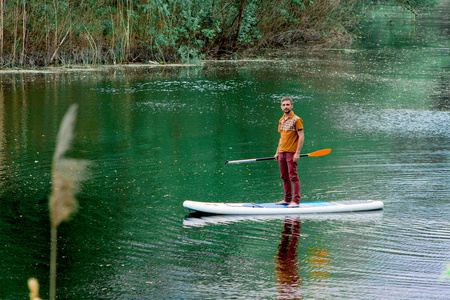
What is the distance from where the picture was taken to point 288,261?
5.33 meters

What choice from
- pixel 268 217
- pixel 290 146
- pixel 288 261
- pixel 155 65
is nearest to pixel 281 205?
pixel 268 217

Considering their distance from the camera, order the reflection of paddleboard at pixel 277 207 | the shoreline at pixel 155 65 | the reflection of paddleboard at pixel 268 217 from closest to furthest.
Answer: the reflection of paddleboard at pixel 268 217 → the reflection of paddleboard at pixel 277 207 → the shoreline at pixel 155 65

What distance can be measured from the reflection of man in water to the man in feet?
1.51

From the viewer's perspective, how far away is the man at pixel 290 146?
22.4 ft

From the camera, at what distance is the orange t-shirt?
22.5 feet

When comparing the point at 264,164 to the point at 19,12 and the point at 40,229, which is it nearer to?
the point at 40,229

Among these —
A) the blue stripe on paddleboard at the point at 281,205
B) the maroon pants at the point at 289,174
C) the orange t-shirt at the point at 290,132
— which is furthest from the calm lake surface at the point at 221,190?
the orange t-shirt at the point at 290,132

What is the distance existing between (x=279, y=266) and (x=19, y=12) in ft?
57.2

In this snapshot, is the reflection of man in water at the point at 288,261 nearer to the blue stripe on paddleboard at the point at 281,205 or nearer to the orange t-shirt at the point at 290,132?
the blue stripe on paddleboard at the point at 281,205

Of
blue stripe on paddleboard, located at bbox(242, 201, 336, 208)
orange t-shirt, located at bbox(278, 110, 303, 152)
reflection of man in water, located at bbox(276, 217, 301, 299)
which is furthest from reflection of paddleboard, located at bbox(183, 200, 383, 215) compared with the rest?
orange t-shirt, located at bbox(278, 110, 303, 152)

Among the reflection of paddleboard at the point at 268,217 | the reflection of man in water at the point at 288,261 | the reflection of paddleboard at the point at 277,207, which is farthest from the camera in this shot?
the reflection of paddleboard at the point at 277,207

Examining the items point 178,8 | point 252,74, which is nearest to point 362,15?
point 178,8

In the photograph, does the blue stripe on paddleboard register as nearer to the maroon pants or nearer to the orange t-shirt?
the maroon pants

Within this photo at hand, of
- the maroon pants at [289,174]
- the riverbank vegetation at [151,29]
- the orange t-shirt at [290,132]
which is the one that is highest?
the riverbank vegetation at [151,29]
